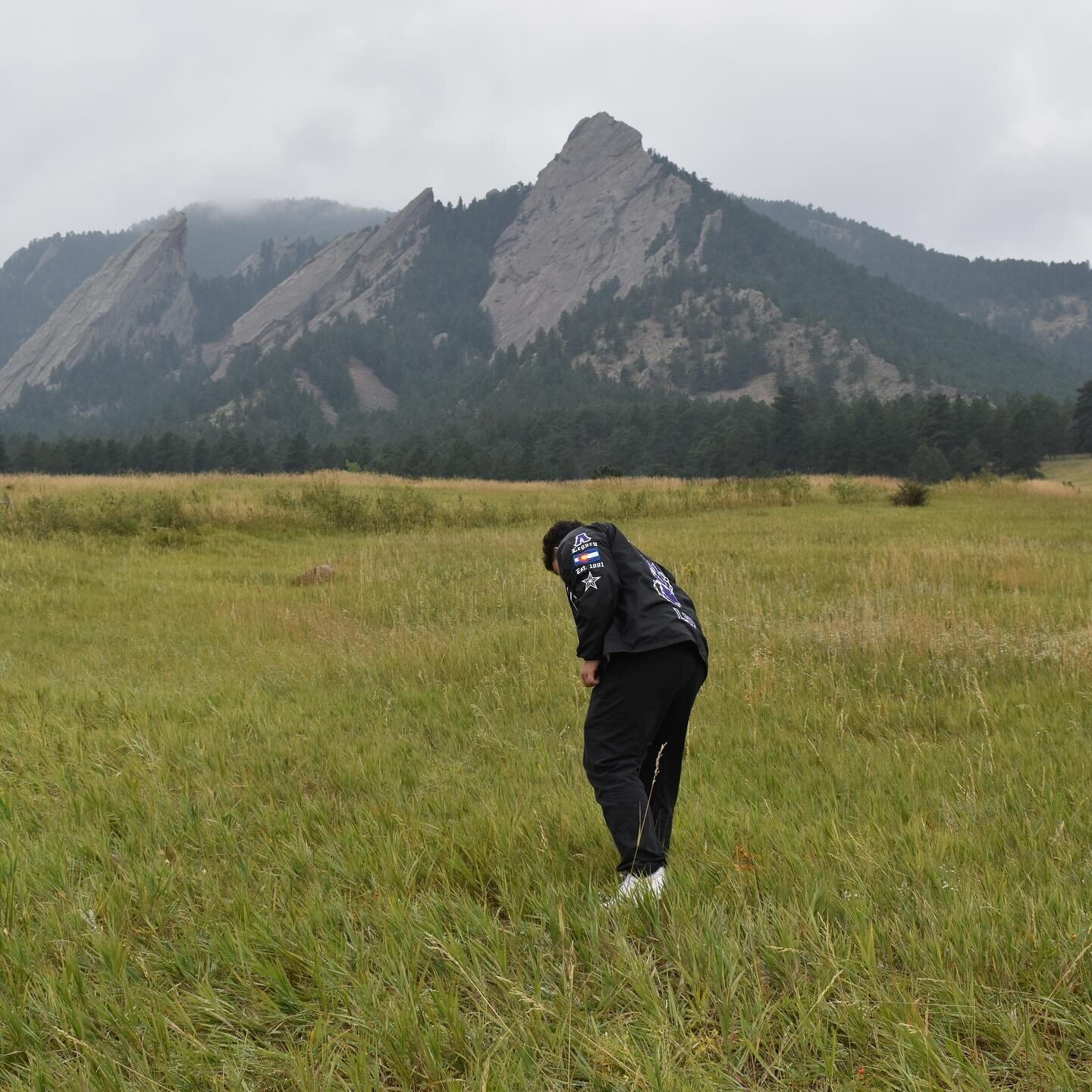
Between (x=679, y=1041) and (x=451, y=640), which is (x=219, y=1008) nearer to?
(x=679, y=1041)

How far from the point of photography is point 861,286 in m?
195

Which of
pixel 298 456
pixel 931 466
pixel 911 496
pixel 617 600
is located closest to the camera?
pixel 617 600

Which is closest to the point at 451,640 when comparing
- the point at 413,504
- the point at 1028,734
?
the point at 1028,734

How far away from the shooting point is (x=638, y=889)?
3033 millimetres

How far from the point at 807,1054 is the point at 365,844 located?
2.21 m

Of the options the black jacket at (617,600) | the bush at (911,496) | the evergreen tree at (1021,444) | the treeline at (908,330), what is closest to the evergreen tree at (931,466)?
the evergreen tree at (1021,444)

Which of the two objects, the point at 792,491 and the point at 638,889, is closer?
the point at 638,889

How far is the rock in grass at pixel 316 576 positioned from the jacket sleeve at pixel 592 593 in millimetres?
10778

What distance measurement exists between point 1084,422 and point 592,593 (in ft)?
310

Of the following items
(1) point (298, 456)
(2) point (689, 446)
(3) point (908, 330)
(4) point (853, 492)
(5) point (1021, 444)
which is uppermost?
(3) point (908, 330)

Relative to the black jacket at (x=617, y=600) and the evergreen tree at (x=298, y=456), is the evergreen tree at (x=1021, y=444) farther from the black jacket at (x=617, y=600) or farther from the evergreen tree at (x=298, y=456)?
the black jacket at (x=617, y=600)

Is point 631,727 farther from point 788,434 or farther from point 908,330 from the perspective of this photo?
point 908,330

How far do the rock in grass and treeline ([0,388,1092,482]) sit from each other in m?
40.4

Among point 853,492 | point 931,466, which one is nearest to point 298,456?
point 931,466
